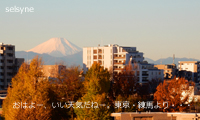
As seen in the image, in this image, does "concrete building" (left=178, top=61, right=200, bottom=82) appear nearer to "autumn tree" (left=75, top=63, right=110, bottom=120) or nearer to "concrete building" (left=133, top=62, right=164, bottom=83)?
"concrete building" (left=133, top=62, right=164, bottom=83)

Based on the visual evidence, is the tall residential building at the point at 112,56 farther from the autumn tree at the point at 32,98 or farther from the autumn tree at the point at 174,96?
the autumn tree at the point at 32,98

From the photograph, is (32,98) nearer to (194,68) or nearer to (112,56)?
(112,56)

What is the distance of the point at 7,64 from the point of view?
94.3 metres

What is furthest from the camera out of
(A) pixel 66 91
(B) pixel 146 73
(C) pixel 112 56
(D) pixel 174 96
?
(C) pixel 112 56

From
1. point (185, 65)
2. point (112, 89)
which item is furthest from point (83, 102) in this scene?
point (185, 65)

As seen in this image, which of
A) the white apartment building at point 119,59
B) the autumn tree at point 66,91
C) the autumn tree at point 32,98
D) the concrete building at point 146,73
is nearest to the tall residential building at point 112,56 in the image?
the white apartment building at point 119,59

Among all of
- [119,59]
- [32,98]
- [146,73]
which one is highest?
[119,59]

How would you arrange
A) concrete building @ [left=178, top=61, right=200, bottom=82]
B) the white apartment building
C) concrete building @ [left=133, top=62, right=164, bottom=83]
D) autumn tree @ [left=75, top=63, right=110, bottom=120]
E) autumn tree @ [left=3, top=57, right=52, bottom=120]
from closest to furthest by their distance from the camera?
autumn tree @ [left=3, top=57, right=52, bottom=120], autumn tree @ [left=75, top=63, right=110, bottom=120], concrete building @ [left=133, top=62, right=164, bottom=83], the white apartment building, concrete building @ [left=178, top=61, right=200, bottom=82]

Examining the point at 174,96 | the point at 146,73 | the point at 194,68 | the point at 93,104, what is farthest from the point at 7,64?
the point at 194,68

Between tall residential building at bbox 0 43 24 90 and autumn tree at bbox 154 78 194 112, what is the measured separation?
4706 centimetres

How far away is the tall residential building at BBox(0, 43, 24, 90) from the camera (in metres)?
92.8

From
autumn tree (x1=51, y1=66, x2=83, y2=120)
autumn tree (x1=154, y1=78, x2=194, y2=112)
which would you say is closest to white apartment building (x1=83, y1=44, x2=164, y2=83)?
autumn tree (x1=154, y1=78, x2=194, y2=112)

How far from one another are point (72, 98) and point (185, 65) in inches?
4169

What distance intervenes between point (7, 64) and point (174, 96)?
51.4m
